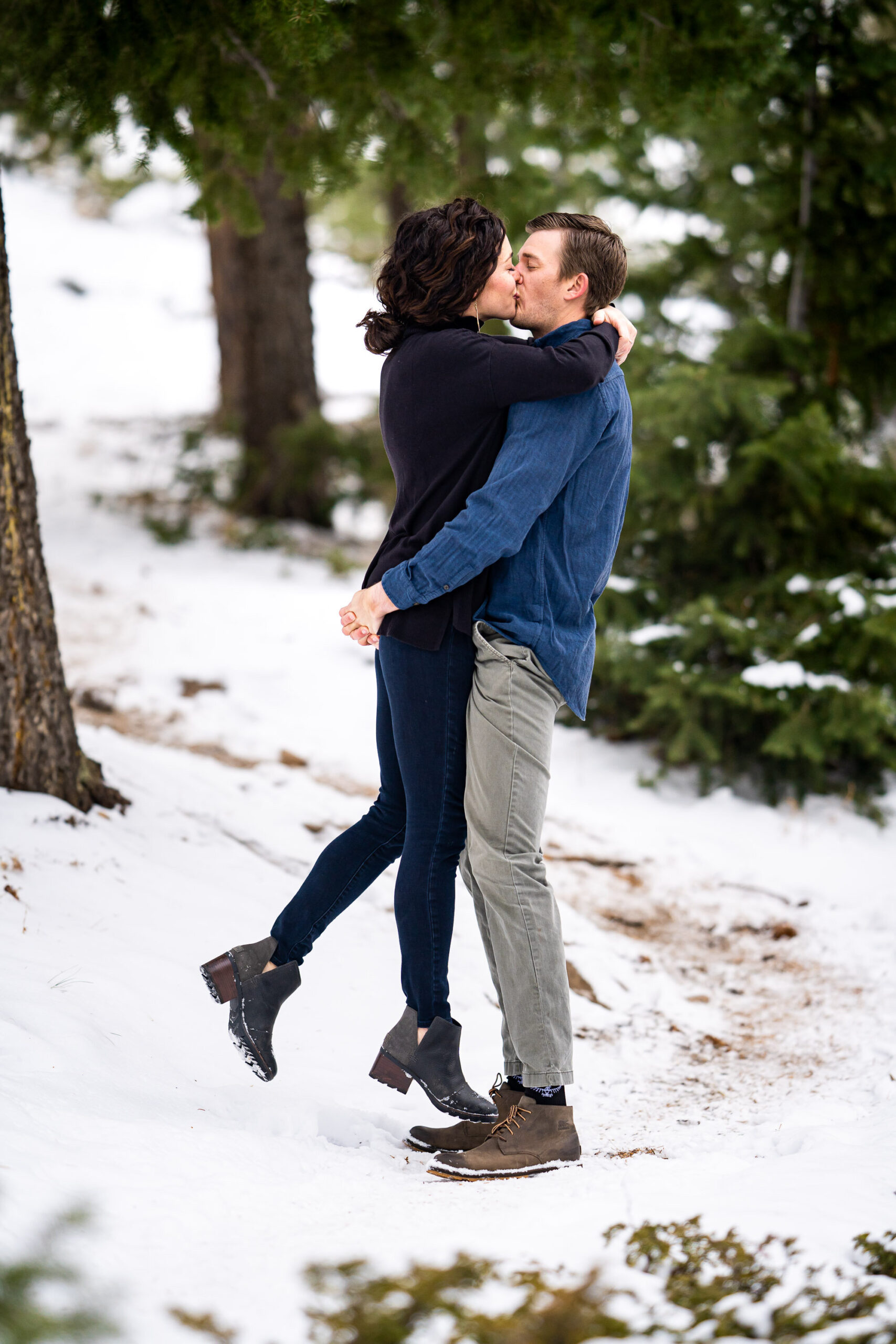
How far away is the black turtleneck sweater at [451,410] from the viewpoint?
229 cm

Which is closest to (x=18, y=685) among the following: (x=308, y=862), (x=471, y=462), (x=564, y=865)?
(x=308, y=862)

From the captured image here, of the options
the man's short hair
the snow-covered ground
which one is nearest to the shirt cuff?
the man's short hair

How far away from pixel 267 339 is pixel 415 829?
7.68 m


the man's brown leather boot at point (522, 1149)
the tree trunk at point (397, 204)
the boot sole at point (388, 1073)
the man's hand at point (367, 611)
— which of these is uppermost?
the tree trunk at point (397, 204)

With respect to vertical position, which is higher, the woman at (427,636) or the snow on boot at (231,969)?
the woman at (427,636)

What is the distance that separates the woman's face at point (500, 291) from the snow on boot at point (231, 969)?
1.67 m

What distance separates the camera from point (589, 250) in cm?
242

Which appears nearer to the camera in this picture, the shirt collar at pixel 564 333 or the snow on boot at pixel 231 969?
the shirt collar at pixel 564 333

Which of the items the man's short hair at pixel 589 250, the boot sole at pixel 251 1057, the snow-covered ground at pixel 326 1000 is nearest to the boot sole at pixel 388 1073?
the snow-covered ground at pixel 326 1000

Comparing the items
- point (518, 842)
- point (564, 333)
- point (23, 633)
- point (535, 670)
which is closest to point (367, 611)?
point (535, 670)

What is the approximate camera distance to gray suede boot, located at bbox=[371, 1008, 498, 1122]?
2537 millimetres

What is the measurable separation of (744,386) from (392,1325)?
4.67m

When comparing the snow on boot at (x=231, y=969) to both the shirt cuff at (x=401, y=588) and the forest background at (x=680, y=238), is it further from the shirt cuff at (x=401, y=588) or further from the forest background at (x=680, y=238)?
the forest background at (x=680, y=238)

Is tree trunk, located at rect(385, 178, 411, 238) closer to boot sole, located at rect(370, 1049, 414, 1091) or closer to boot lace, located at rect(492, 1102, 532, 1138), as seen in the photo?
boot sole, located at rect(370, 1049, 414, 1091)
